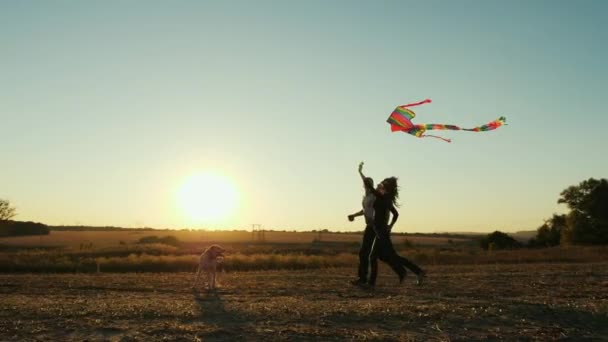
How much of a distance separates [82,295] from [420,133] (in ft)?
24.9

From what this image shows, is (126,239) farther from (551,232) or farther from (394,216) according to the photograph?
(394,216)

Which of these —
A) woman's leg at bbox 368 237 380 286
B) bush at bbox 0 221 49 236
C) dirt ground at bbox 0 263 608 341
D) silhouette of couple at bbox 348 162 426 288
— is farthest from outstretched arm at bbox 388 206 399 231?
bush at bbox 0 221 49 236

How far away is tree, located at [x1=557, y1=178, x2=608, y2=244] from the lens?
201ft

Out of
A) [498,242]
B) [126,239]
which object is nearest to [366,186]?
[498,242]

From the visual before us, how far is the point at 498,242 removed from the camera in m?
56.9

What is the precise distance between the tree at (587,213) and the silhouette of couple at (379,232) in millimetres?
52043

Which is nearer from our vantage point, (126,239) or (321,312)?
(321,312)

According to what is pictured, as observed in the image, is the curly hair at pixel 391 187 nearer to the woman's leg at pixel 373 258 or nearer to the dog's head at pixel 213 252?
the woman's leg at pixel 373 258

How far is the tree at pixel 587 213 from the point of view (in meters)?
61.4

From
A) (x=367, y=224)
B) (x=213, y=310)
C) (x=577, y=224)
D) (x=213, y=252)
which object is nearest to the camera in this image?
(x=213, y=310)

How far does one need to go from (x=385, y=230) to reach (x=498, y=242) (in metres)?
46.0

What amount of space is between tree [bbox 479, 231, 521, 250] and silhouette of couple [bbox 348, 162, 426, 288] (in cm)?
4285

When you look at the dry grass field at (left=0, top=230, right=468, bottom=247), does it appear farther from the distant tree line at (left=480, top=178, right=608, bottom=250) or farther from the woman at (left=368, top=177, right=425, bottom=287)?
the woman at (left=368, top=177, right=425, bottom=287)

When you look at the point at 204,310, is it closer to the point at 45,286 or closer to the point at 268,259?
the point at 45,286
